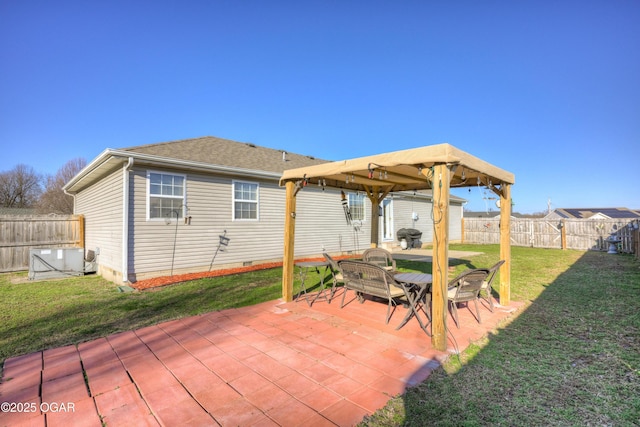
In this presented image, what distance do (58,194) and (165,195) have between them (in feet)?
104

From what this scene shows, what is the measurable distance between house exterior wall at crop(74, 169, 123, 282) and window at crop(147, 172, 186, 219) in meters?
0.68

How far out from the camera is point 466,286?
Answer: 4285 millimetres

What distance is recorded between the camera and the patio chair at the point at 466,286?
414cm

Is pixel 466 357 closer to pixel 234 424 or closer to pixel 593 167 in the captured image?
pixel 234 424

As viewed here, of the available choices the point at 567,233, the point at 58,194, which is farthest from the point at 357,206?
the point at 58,194

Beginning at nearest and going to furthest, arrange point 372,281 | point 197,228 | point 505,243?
point 372,281 < point 505,243 < point 197,228

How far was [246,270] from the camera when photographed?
359 inches

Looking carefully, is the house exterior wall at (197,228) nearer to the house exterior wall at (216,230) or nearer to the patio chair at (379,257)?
the house exterior wall at (216,230)

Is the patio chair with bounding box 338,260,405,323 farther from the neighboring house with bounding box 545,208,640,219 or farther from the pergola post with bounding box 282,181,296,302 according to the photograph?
the neighboring house with bounding box 545,208,640,219

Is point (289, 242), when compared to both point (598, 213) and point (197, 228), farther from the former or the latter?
point (598, 213)

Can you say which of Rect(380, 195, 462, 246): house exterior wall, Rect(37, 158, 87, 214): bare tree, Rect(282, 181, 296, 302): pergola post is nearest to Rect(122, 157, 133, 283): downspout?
Rect(282, 181, 296, 302): pergola post

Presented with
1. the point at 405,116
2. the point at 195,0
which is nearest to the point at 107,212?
the point at 195,0

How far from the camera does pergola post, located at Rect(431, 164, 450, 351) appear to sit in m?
3.35

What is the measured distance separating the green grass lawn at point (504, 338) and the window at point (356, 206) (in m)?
6.01
